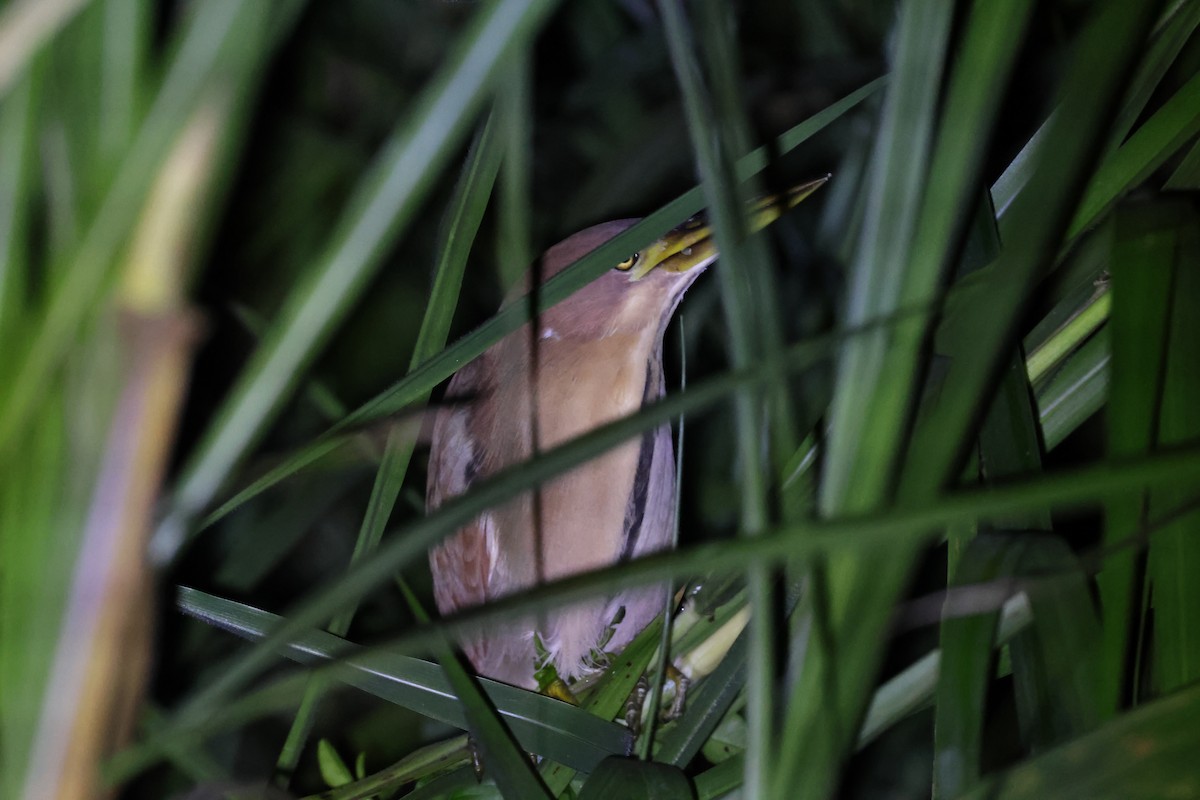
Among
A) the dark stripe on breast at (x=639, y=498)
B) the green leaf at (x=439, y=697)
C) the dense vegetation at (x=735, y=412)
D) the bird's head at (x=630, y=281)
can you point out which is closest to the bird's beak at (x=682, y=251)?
the bird's head at (x=630, y=281)

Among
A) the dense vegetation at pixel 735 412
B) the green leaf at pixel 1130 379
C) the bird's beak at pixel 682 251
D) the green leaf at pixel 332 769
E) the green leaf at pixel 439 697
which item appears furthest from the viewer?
the bird's beak at pixel 682 251

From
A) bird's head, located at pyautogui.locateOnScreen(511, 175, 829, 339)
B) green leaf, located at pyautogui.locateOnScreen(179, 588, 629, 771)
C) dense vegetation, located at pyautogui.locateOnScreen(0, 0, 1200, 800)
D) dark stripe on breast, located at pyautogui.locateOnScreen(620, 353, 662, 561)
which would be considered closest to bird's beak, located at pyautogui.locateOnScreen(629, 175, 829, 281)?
bird's head, located at pyautogui.locateOnScreen(511, 175, 829, 339)

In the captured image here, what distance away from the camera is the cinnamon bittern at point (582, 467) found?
0.95m

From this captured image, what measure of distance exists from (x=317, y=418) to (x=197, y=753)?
86 centimetres

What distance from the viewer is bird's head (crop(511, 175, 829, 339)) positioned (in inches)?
37.3

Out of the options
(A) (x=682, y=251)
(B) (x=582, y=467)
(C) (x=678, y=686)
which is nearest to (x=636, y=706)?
(C) (x=678, y=686)

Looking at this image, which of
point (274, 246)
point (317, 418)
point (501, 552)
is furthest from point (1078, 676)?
point (274, 246)

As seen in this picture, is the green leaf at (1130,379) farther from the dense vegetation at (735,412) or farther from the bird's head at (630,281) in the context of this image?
the bird's head at (630,281)

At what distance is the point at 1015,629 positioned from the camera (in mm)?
443

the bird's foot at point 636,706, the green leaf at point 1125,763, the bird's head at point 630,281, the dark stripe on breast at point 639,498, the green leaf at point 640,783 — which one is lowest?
the green leaf at point 1125,763

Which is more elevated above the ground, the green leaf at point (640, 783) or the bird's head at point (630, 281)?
the bird's head at point (630, 281)

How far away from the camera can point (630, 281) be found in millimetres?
1037

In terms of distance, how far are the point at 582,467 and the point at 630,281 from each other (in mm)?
247

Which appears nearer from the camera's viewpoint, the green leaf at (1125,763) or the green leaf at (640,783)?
the green leaf at (1125,763)
